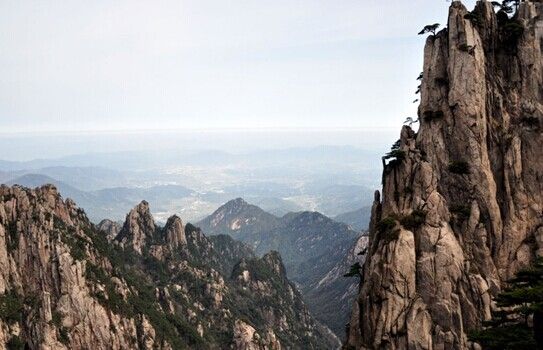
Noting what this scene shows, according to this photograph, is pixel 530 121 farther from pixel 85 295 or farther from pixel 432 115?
pixel 85 295

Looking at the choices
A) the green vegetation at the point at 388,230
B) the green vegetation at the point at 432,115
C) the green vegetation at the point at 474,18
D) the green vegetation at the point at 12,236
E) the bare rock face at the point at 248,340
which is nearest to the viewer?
the green vegetation at the point at 388,230

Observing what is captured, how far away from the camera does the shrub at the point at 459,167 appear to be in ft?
206

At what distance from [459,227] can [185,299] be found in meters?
118

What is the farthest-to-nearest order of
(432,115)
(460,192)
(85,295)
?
1. (85,295)
2. (432,115)
3. (460,192)

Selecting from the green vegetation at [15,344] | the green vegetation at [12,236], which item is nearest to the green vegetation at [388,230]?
the green vegetation at [15,344]

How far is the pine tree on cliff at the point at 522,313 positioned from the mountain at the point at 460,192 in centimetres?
1969

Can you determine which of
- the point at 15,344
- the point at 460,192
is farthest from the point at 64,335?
the point at 460,192

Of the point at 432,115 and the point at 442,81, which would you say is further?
the point at 442,81

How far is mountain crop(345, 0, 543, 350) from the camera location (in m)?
56.8

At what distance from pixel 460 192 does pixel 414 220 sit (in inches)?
349

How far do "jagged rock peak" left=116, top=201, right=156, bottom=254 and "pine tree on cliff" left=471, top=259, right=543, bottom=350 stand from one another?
A: 157418mm

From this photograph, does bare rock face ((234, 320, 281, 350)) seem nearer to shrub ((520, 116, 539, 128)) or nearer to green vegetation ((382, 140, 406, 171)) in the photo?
green vegetation ((382, 140, 406, 171))

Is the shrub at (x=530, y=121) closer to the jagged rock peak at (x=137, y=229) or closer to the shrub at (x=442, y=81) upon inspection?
the shrub at (x=442, y=81)

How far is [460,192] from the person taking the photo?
6350cm
